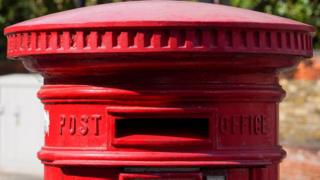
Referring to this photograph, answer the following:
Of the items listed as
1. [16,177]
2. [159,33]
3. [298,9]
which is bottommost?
[16,177]

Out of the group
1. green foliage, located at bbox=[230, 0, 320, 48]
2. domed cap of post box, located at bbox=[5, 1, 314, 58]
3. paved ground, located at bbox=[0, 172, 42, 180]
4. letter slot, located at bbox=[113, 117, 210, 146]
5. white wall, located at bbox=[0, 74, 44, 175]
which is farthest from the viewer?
white wall, located at bbox=[0, 74, 44, 175]

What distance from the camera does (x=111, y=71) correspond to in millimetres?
3000

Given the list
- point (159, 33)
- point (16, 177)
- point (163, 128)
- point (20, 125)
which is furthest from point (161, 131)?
point (20, 125)

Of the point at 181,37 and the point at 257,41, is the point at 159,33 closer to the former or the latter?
the point at 181,37

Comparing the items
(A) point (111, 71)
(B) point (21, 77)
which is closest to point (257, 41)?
(A) point (111, 71)

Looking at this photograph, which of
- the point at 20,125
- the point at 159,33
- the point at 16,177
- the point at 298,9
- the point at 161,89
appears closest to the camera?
the point at 159,33

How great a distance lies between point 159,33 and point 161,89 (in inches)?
8.6

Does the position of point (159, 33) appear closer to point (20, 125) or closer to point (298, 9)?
point (298, 9)

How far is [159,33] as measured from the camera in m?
2.85

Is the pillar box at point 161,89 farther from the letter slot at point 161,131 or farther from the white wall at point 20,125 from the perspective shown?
the white wall at point 20,125

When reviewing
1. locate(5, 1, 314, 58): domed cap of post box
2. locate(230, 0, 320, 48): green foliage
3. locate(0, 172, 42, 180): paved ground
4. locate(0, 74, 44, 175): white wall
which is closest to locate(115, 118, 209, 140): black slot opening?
locate(5, 1, 314, 58): domed cap of post box

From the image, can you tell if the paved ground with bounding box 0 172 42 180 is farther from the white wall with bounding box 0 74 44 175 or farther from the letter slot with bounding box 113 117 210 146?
the letter slot with bounding box 113 117 210 146

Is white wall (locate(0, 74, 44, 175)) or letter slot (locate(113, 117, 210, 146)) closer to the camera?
letter slot (locate(113, 117, 210, 146))

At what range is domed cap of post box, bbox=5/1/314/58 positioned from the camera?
285 centimetres
